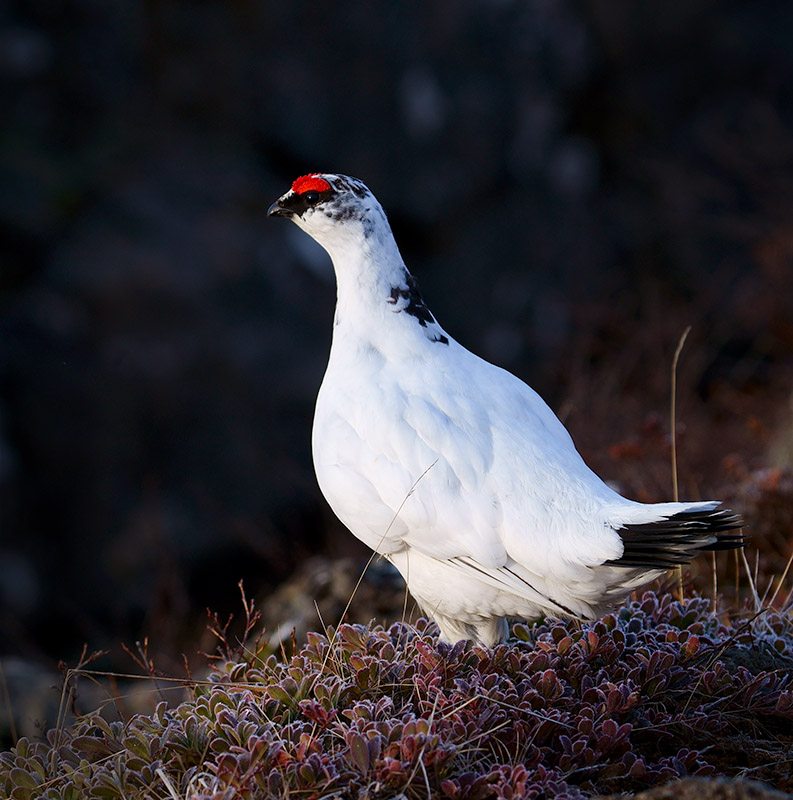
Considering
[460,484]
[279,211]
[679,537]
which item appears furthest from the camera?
[279,211]

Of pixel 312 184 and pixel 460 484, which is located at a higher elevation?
pixel 312 184

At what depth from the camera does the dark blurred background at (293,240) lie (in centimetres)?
810

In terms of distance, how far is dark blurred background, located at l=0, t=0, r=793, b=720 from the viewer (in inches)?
319

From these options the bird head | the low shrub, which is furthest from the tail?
the bird head

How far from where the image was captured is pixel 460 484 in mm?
2645

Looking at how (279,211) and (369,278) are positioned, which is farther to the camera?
(279,211)

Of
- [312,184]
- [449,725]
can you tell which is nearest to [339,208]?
[312,184]

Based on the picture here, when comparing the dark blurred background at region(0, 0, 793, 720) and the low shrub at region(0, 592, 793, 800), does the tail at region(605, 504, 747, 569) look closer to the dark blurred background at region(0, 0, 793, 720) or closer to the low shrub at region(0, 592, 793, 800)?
the low shrub at region(0, 592, 793, 800)

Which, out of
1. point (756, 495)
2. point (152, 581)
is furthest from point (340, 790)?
point (152, 581)

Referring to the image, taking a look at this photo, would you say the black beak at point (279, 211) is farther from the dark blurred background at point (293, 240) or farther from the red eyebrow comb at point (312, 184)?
the dark blurred background at point (293, 240)

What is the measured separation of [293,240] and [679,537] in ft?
28.6

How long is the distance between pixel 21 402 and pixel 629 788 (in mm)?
8069

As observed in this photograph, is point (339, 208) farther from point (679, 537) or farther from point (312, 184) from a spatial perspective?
point (679, 537)

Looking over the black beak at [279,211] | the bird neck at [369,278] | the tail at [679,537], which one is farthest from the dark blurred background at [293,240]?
the tail at [679,537]
